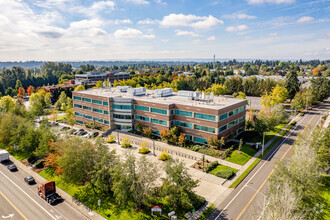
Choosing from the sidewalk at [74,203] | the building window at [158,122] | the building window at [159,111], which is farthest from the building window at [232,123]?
the sidewalk at [74,203]

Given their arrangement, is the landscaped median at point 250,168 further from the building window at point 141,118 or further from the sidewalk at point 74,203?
the building window at point 141,118

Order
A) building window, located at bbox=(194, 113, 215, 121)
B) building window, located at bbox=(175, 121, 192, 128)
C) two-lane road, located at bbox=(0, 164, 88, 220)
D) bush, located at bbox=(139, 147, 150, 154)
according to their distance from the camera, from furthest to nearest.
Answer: building window, located at bbox=(175, 121, 192, 128) → building window, located at bbox=(194, 113, 215, 121) → bush, located at bbox=(139, 147, 150, 154) → two-lane road, located at bbox=(0, 164, 88, 220)

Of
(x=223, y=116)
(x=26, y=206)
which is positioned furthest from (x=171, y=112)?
(x=26, y=206)

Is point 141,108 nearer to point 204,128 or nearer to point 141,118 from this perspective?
point 141,118

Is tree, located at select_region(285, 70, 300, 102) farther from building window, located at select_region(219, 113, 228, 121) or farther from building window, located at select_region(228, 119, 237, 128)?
building window, located at select_region(219, 113, 228, 121)

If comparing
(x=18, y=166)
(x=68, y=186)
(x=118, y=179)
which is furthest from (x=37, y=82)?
(x=118, y=179)

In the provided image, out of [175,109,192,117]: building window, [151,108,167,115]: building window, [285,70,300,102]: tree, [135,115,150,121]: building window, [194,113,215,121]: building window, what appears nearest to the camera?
[194,113,215,121]: building window

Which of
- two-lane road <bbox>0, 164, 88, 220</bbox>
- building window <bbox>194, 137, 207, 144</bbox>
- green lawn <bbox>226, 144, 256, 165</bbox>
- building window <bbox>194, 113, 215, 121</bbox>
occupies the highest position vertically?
building window <bbox>194, 113, 215, 121</bbox>

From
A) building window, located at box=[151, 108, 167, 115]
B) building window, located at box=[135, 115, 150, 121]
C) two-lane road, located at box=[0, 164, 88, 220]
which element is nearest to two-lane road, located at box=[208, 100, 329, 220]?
two-lane road, located at box=[0, 164, 88, 220]
